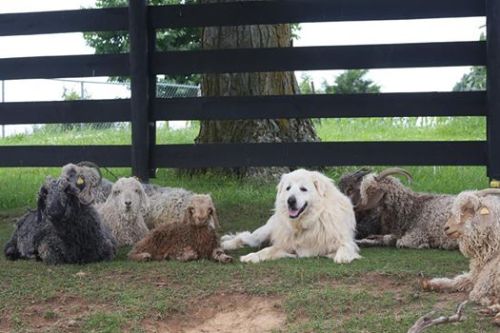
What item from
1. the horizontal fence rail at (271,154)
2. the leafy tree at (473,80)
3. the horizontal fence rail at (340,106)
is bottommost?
the horizontal fence rail at (271,154)

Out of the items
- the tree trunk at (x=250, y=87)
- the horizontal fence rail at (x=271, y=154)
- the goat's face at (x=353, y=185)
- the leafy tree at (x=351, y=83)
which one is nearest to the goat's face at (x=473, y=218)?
the goat's face at (x=353, y=185)

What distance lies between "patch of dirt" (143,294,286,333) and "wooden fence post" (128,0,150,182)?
415cm

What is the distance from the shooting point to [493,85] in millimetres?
9086

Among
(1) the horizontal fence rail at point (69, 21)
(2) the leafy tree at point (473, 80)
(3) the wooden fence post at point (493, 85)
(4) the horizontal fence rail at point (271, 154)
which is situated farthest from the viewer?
(2) the leafy tree at point (473, 80)

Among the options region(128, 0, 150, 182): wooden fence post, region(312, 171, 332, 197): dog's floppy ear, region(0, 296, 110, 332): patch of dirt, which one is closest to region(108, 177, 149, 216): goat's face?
region(128, 0, 150, 182): wooden fence post

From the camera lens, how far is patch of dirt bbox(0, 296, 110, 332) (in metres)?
5.66

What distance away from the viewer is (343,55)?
31.0ft

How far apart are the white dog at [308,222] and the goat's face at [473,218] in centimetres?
180

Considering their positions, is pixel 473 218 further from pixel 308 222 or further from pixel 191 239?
pixel 191 239

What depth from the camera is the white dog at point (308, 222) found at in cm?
756

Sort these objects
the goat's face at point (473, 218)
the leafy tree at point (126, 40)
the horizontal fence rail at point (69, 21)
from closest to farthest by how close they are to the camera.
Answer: the goat's face at point (473, 218) → the horizontal fence rail at point (69, 21) → the leafy tree at point (126, 40)

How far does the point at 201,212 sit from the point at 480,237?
8.87 ft

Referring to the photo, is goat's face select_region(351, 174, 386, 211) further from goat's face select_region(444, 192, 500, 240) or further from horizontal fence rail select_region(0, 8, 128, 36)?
horizontal fence rail select_region(0, 8, 128, 36)

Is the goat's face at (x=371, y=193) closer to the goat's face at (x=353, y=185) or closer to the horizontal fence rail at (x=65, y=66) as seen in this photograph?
the goat's face at (x=353, y=185)
